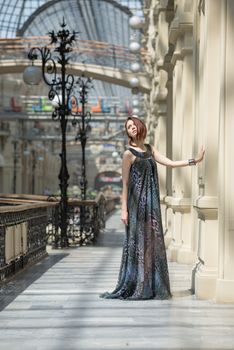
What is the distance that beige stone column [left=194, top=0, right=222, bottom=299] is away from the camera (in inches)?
287

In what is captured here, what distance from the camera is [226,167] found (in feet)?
22.5

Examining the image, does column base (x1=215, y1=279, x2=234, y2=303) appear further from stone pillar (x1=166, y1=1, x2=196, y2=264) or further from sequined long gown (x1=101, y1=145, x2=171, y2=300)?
stone pillar (x1=166, y1=1, x2=196, y2=264)

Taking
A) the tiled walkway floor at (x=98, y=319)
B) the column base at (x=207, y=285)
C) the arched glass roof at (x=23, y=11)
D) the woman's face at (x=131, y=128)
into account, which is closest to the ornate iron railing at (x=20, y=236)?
the tiled walkway floor at (x=98, y=319)

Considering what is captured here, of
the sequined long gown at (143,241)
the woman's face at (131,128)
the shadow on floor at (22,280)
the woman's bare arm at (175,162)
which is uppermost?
the woman's face at (131,128)

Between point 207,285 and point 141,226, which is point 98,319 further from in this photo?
point 207,285

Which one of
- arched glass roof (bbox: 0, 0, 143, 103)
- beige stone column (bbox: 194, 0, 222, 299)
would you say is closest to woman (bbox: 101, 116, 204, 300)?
beige stone column (bbox: 194, 0, 222, 299)

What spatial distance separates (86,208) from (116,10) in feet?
125

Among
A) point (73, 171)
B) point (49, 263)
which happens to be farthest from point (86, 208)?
point (73, 171)

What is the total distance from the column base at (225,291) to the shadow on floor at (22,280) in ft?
6.68

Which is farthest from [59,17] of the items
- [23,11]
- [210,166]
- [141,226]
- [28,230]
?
→ [141,226]

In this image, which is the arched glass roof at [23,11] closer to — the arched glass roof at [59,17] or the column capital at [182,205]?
the arched glass roof at [59,17]

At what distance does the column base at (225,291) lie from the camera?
6.80 metres

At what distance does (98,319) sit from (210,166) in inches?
87.0

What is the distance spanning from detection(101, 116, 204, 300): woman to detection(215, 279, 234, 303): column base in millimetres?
575
